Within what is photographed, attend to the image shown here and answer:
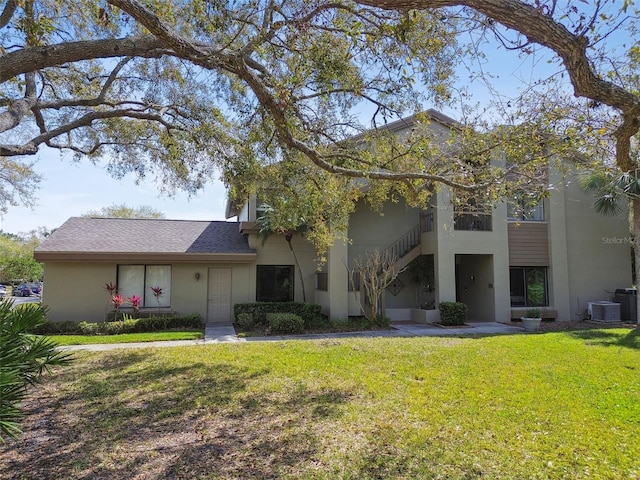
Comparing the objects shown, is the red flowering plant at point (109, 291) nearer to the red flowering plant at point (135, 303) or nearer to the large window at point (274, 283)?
the red flowering plant at point (135, 303)

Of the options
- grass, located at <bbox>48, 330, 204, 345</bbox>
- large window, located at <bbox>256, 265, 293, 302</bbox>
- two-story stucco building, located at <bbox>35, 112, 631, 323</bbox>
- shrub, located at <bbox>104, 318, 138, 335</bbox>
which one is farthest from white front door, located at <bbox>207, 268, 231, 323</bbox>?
shrub, located at <bbox>104, 318, 138, 335</bbox>

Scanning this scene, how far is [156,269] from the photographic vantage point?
15.9 metres

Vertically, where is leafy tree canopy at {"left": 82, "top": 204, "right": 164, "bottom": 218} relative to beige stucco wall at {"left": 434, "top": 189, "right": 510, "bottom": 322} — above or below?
above

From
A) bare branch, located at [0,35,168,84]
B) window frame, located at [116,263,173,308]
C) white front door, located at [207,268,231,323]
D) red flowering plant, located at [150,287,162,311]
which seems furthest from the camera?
white front door, located at [207,268,231,323]

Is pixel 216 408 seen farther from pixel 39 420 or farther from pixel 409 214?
pixel 409 214

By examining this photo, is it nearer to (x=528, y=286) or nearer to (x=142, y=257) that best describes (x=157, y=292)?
(x=142, y=257)

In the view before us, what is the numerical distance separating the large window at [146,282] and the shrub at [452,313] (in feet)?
33.8

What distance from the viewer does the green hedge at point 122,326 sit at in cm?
1325

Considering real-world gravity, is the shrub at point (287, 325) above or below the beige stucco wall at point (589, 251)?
below

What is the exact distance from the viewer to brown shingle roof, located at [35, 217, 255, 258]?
14844mm

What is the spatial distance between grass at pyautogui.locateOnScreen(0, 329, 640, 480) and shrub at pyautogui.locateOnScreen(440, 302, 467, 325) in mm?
5258

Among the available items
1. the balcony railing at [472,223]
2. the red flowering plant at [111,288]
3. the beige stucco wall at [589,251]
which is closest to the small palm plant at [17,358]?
the red flowering plant at [111,288]

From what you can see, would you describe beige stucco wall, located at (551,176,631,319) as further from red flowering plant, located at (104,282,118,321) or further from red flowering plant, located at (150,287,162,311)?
red flowering plant, located at (104,282,118,321)

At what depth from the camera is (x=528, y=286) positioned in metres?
16.2
